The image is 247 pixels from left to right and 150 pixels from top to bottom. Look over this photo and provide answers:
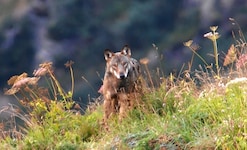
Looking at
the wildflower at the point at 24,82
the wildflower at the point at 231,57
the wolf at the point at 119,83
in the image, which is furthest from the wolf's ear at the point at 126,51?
the wildflower at the point at 231,57

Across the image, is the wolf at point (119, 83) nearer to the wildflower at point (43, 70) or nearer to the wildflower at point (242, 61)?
the wildflower at point (43, 70)

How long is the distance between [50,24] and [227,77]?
2871 centimetres

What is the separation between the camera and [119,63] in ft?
31.9

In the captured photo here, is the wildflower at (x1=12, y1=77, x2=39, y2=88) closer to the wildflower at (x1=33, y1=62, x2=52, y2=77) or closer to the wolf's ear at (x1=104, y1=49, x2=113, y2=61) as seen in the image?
the wildflower at (x1=33, y1=62, x2=52, y2=77)

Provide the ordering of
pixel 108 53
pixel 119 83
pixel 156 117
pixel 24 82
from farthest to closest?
pixel 108 53 < pixel 119 83 < pixel 24 82 < pixel 156 117

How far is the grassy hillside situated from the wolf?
0.17 m

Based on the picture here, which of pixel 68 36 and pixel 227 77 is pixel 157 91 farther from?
pixel 68 36

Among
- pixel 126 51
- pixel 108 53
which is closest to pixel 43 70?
pixel 108 53

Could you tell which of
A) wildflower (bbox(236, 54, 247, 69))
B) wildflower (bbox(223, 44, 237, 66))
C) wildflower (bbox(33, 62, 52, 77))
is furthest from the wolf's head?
wildflower (bbox(236, 54, 247, 69))

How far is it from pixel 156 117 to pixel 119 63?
3.37ft

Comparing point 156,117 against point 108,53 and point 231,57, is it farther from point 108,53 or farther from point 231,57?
point 108,53

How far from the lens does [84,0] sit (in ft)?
132

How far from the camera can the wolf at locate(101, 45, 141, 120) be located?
31.8 feet

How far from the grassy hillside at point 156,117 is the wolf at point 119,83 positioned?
0.17 m
